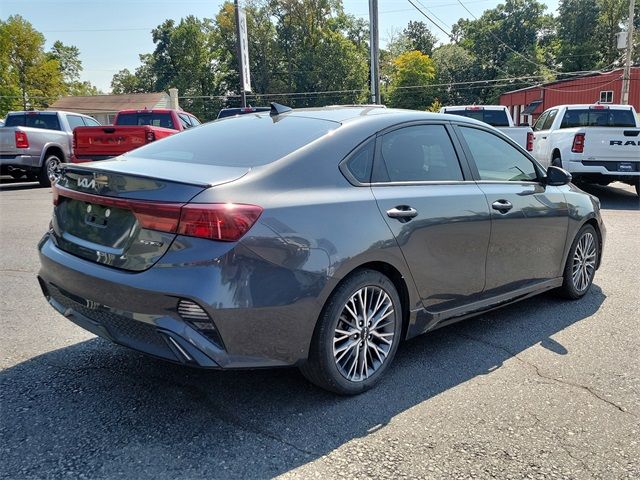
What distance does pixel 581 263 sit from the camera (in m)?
5.12

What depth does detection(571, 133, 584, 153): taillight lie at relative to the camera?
37.8ft

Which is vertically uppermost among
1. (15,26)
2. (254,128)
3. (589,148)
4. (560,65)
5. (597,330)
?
(15,26)

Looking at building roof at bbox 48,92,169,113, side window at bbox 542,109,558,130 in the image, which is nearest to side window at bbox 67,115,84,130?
side window at bbox 542,109,558,130

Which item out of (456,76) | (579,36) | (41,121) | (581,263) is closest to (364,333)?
(581,263)

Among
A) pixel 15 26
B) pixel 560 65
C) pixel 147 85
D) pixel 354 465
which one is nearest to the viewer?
pixel 354 465

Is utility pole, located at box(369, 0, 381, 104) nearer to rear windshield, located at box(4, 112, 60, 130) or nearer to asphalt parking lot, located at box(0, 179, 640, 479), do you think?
rear windshield, located at box(4, 112, 60, 130)

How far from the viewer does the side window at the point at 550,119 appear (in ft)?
44.4

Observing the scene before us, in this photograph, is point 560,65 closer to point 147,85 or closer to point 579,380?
point 147,85

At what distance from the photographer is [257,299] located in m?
2.76

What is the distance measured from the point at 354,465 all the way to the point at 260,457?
0.44m

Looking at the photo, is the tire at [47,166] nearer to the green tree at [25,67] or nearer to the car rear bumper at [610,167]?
the car rear bumper at [610,167]

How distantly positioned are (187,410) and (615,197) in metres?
12.3

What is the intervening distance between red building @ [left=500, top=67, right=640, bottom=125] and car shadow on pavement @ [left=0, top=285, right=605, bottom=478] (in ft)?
114

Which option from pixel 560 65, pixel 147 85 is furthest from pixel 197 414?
pixel 147 85
